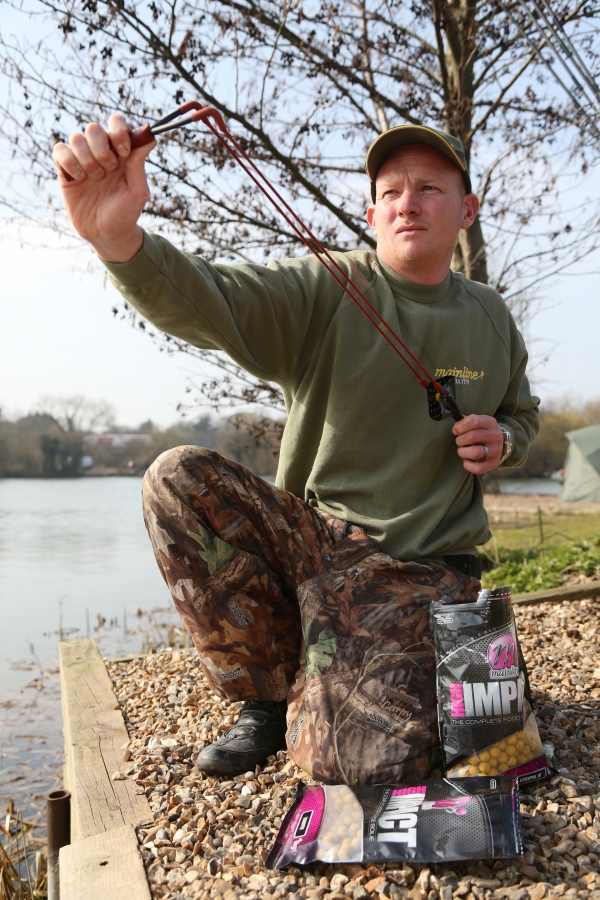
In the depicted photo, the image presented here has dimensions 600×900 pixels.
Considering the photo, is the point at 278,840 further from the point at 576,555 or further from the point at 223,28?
the point at 576,555

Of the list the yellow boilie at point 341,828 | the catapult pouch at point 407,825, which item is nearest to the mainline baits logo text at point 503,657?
the catapult pouch at point 407,825

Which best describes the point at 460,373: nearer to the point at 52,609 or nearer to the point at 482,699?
the point at 482,699

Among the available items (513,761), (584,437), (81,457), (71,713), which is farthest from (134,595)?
(81,457)

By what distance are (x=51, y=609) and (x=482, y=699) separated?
8047 millimetres

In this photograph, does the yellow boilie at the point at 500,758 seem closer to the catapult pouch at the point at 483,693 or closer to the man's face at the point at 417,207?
the catapult pouch at the point at 483,693

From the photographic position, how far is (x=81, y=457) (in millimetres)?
29141

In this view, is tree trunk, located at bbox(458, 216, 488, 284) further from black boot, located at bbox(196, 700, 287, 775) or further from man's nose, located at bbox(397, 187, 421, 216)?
black boot, located at bbox(196, 700, 287, 775)

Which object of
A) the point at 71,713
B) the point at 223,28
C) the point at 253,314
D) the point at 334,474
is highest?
the point at 223,28

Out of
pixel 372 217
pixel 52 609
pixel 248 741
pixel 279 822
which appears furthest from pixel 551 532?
pixel 279 822

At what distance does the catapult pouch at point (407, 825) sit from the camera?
1.75 meters

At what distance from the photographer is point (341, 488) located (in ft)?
8.94

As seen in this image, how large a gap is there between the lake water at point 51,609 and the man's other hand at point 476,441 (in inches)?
112

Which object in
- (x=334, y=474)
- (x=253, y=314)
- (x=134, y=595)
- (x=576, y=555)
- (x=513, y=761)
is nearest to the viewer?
(x=513, y=761)

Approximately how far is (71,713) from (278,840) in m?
1.61
